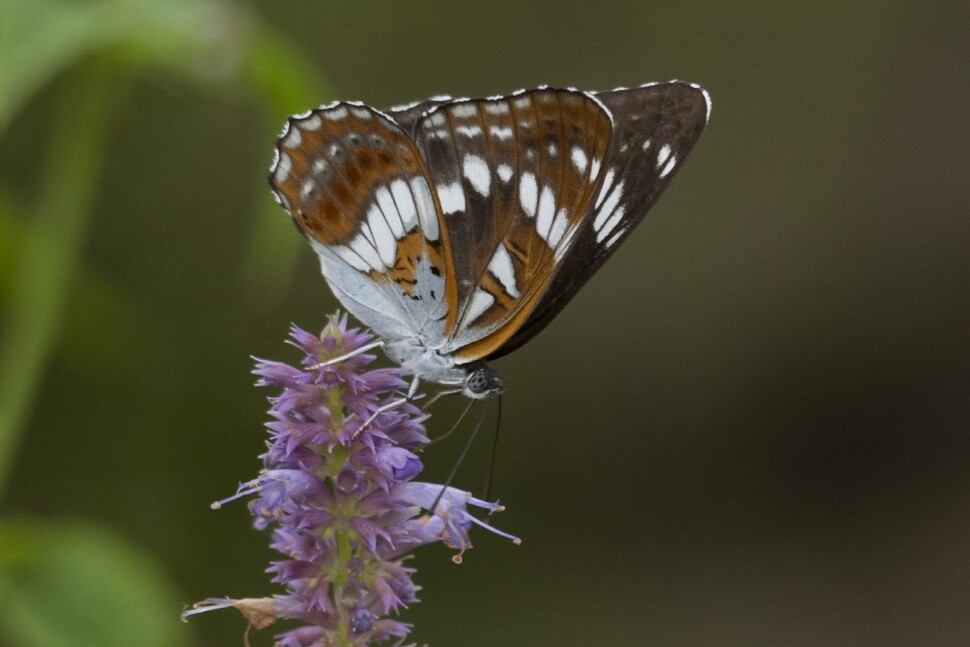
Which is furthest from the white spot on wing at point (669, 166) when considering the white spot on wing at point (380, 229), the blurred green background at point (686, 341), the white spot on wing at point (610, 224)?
the blurred green background at point (686, 341)

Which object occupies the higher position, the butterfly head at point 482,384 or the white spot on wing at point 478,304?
the white spot on wing at point 478,304

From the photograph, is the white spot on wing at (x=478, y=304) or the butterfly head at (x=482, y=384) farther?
the white spot on wing at (x=478, y=304)

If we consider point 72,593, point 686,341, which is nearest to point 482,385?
point 72,593

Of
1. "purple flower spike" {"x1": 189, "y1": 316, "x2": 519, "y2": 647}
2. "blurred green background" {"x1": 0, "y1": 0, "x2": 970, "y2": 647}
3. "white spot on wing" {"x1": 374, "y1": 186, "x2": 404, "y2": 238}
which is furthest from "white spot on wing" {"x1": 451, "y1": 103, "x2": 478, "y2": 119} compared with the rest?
"blurred green background" {"x1": 0, "y1": 0, "x2": 970, "y2": 647}

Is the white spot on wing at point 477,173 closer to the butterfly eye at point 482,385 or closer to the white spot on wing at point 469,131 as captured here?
the white spot on wing at point 469,131

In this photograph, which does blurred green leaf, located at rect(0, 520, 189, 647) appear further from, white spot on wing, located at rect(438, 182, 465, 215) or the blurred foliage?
white spot on wing, located at rect(438, 182, 465, 215)

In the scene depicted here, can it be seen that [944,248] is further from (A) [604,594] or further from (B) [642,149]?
(B) [642,149]

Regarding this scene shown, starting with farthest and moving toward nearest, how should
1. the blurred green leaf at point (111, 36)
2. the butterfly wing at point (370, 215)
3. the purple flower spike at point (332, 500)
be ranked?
1. the butterfly wing at point (370, 215)
2. the blurred green leaf at point (111, 36)
3. the purple flower spike at point (332, 500)
